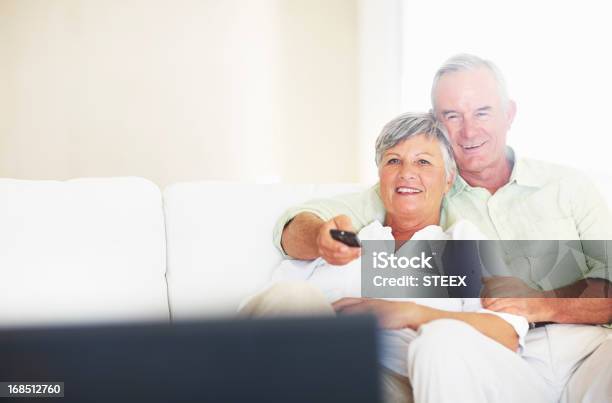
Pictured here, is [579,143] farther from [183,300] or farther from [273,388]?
[273,388]

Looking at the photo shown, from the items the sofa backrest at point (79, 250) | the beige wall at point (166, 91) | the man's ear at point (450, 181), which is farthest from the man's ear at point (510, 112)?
the beige wall at point (166, 91)

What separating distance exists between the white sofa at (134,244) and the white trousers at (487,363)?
174 mm

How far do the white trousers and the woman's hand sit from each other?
56mm

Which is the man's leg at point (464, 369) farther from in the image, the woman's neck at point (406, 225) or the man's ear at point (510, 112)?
the man's ear at point (510, 112)

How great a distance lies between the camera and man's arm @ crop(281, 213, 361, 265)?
1.59m

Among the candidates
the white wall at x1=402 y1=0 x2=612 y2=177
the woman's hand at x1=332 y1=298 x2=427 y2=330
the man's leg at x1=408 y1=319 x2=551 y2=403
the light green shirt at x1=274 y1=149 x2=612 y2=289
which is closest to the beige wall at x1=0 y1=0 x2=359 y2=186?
the white wall at x1=402 y1=0 x2=612 y2=177

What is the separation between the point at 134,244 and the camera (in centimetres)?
156

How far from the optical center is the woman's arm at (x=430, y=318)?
4.86 feet

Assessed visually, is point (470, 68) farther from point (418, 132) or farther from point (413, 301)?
point (413, 301)

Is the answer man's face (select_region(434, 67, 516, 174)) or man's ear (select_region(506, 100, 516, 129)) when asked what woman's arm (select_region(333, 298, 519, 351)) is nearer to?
man's face (select_region(434, 67, 516, 174))

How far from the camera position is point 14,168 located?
2.79m

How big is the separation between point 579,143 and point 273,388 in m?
1.99

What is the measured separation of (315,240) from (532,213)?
511 mm

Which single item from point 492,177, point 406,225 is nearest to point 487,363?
point 406,225
